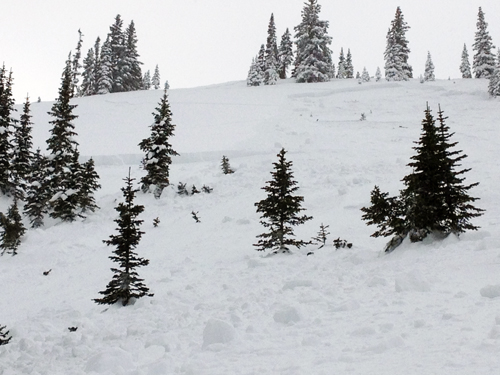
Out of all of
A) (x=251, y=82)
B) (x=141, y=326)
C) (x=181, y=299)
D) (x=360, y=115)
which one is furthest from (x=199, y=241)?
(x=251, y=82)

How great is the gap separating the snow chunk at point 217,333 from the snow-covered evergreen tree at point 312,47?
56970mm

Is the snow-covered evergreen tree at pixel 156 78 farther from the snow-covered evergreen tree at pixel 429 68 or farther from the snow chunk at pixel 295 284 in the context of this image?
the snow chunk at pixel 295 284

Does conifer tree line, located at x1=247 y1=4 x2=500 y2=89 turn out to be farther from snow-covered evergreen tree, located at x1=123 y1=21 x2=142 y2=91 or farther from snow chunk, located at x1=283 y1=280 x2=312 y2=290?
snow chunk, located at x1=283 y1=280 x2=312 y2=290

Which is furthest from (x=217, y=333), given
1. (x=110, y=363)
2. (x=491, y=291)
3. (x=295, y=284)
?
(x=491, y=291)

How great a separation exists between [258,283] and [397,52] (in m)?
58.4

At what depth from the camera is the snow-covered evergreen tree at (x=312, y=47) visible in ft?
192

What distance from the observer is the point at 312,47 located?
195 feet

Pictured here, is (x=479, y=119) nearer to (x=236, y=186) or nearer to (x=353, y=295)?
(x=236, y=186)

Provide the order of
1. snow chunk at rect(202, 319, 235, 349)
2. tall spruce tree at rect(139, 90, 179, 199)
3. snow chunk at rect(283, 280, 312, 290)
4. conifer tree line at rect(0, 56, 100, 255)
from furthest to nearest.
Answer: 1. tall spruce tree at rect(139, 90, 179, 199)
2. conifer tree line at rect(0, 56, 100, 255)
3. snow chunk at rect(283, 280, 312, 290)
4. snow chunk at rect(202, 319, 235, 349)

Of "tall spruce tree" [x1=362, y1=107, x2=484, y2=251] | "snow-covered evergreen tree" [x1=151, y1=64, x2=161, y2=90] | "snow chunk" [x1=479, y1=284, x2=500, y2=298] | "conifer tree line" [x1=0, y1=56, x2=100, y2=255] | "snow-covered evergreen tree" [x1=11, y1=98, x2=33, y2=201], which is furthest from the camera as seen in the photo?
"snow-covered evergreen tree" [x1=151, y1=64, x2=161, y2=90]

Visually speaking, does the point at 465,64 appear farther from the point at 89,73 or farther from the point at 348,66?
the point at 89,73

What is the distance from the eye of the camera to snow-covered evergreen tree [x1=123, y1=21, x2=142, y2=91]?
61.6 m

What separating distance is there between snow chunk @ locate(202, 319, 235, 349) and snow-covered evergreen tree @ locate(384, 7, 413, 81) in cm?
5781

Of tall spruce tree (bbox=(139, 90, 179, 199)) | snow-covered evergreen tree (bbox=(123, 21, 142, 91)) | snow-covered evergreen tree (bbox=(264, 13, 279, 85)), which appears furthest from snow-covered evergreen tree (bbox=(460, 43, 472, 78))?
tall spruce tree (bbox=(139, 90, 179, 199))
